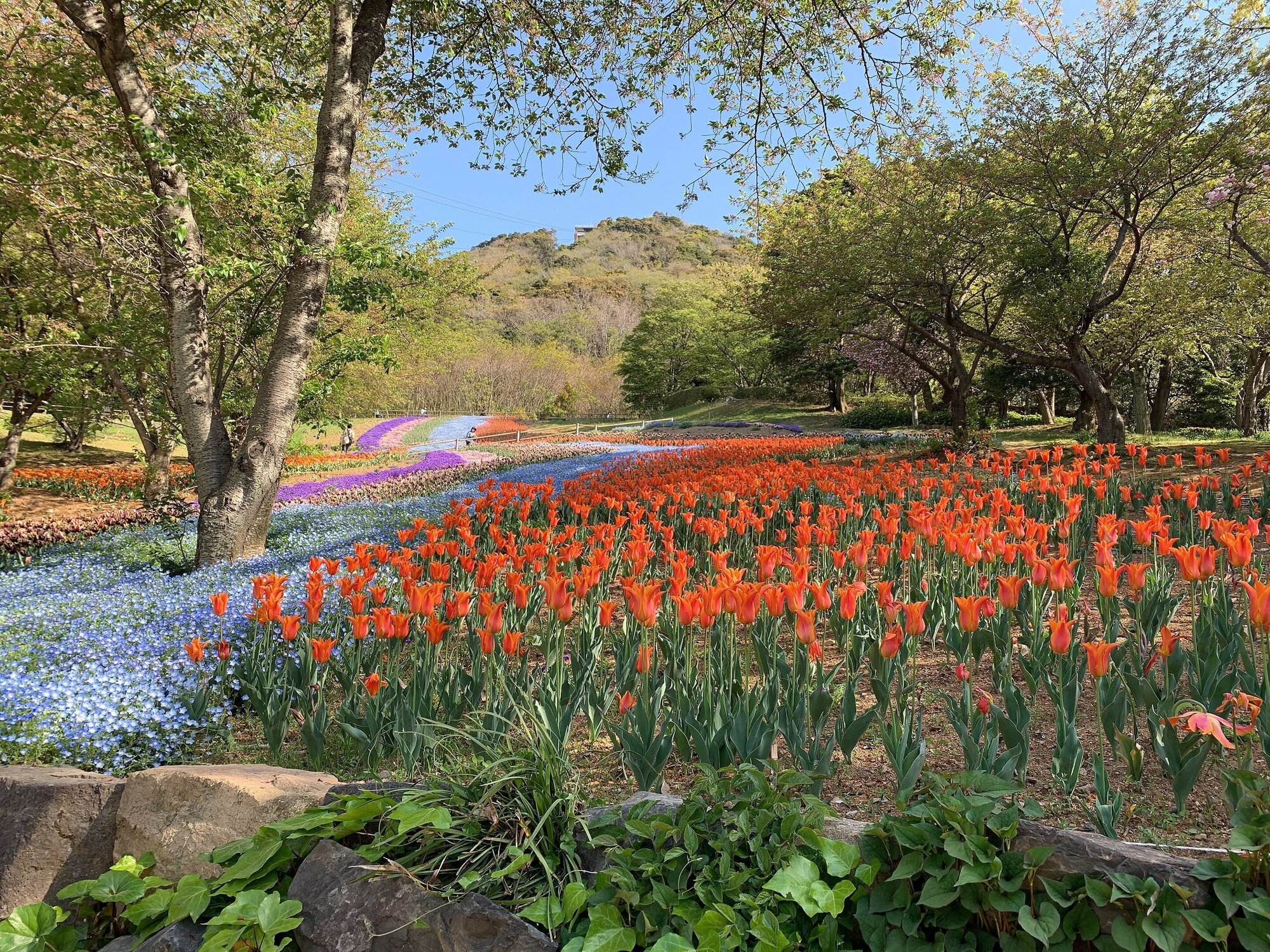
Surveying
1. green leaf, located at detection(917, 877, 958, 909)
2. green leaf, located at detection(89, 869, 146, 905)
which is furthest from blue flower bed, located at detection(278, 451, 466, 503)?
green leaf, located at detection(917, 877, 958, 909)

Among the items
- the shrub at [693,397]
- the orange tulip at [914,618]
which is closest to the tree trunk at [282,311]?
the orange tulip at [914,618]

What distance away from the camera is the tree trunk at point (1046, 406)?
2645cm

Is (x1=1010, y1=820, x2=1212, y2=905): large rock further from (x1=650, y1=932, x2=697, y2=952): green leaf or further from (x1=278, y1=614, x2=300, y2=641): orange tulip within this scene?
(x1=278, y1=614, x2=300, y2=641): orange tulip

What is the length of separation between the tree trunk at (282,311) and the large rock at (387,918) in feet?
17.7

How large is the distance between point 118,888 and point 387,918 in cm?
89

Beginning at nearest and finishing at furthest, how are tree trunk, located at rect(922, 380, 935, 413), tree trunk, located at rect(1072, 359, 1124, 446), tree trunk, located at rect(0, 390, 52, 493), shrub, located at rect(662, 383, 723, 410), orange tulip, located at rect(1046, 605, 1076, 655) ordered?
orange tulip, located at rect(1046, 605, 1076, 655) → tree trunk, located at rect(0, 390, 52, 493) → tree trunk, located at rect(1072, 359, 1124, 446) → tree trunk, located at rect(922, 380, 935, 413) → shrub, located at rect(662, 383, 723, 410)

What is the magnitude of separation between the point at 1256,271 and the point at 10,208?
19486 mm

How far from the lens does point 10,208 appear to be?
8016 mm

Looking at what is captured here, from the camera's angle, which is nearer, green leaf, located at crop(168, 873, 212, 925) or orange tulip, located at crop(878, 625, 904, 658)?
green leaf, located at crop(168, 873, 212, 925)

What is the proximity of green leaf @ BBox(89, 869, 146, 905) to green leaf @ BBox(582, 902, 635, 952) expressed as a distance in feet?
4.51

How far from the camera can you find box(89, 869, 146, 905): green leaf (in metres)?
1.96

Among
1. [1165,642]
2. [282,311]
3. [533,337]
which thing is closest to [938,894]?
[1165,642]

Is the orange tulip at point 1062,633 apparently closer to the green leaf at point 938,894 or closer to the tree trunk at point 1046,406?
the green leaf at point 938,894

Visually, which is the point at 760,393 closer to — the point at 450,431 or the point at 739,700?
the point at 450,431
